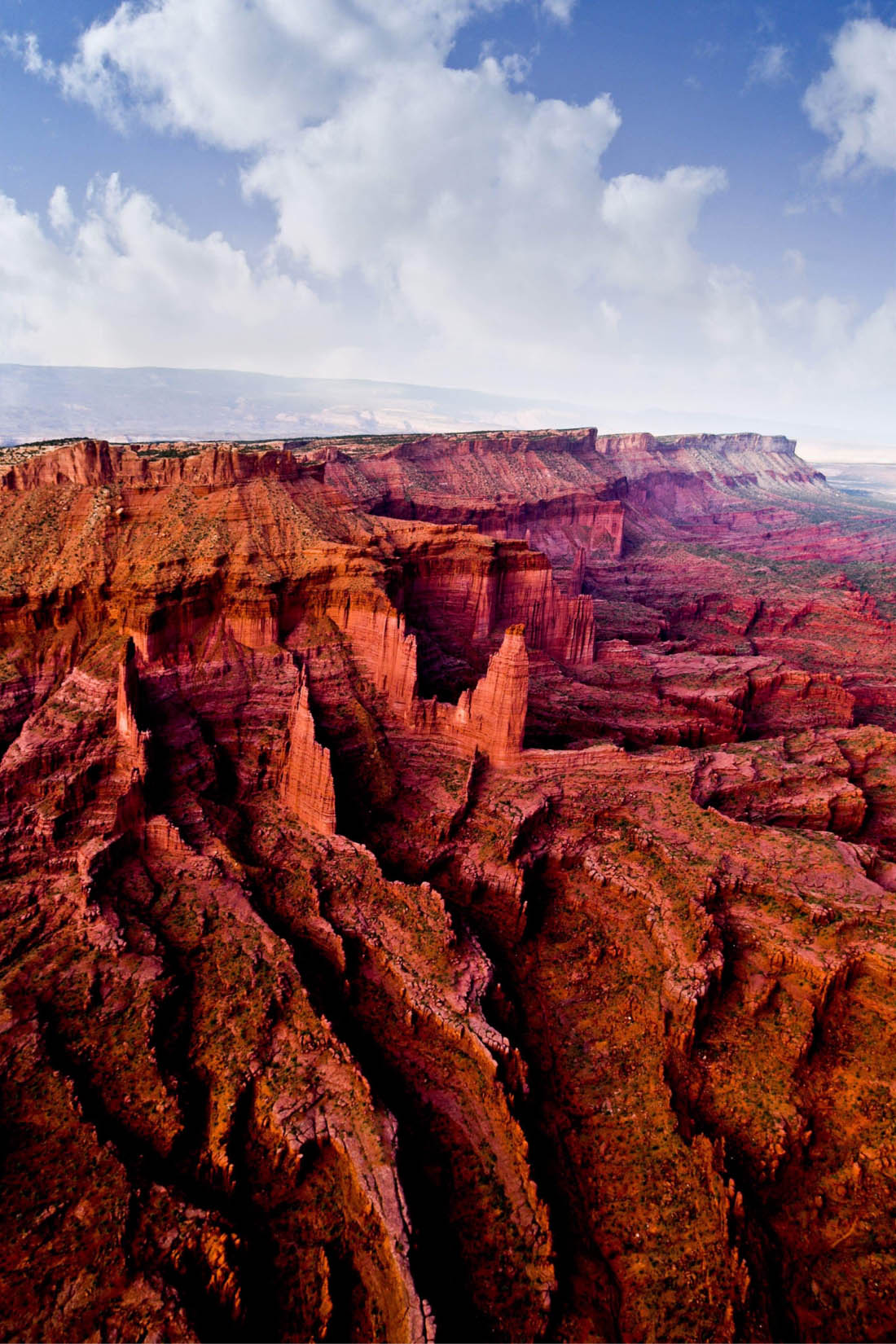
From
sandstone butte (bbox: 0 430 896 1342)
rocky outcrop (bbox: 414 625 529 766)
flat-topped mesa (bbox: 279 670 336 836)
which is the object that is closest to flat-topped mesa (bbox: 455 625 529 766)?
rocky outcrop (bbox: 414 625 529 766)

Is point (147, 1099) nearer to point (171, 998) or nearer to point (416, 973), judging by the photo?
point (171, 998)

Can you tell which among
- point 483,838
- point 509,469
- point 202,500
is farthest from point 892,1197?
point 509,469

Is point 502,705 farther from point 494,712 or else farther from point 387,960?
point 387,960

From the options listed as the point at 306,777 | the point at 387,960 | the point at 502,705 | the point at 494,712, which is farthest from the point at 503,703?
the point at 387,960

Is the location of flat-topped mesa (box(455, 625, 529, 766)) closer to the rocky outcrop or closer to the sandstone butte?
the rocky outcrop

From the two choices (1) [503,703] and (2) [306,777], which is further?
(1) [503,703]
